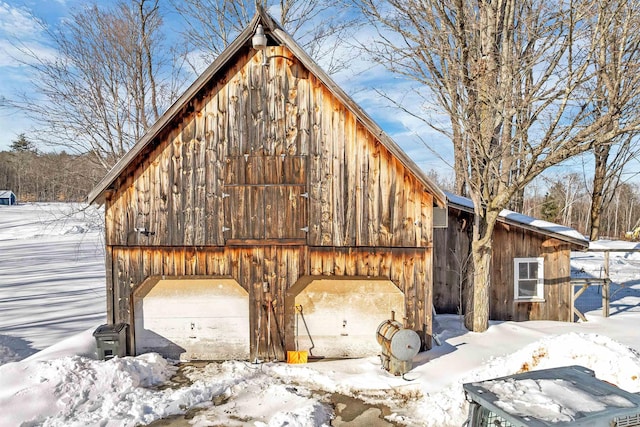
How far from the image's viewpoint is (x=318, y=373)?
748 centimetres

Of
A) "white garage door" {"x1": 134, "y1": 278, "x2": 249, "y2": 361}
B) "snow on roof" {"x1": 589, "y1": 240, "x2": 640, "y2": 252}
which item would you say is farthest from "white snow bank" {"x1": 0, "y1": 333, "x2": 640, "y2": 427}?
"snow on roof" {"x1": 589, "y1": 240, "x2": 640, "y2": 252}

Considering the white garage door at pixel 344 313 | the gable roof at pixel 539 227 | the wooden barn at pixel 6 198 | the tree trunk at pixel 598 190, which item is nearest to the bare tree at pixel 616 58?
the gable roof at pixel 539 227

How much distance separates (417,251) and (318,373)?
3.43m

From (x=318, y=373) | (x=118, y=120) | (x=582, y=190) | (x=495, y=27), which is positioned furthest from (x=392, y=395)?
(x=582, y=190)

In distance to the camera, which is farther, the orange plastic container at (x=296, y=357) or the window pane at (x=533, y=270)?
the window pane at (x=533, y=270)

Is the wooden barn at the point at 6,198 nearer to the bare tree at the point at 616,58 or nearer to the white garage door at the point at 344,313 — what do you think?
the white garage door at the point at 344,313

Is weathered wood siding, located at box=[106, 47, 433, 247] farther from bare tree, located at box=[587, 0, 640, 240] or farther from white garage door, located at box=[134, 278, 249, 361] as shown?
bare tree, located at box=[587, 0, 640, 240]

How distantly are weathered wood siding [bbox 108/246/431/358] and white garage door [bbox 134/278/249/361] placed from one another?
0.99 ft

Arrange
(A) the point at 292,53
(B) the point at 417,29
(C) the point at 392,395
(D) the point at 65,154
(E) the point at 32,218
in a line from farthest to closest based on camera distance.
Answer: (E) the point at 32,218 → (D) the point at 65,154 → (B) the point at 417,29 → (A) the point at 292,53 → (C) the point at 392,395

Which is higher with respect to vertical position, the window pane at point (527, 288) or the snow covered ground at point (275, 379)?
the window pane at point (527, 288)

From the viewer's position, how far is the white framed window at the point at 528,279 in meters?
10.2

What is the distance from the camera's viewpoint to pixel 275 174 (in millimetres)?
8023

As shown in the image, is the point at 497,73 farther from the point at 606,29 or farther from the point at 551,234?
the point at 551,234

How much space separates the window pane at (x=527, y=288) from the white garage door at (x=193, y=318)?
7796 mm
